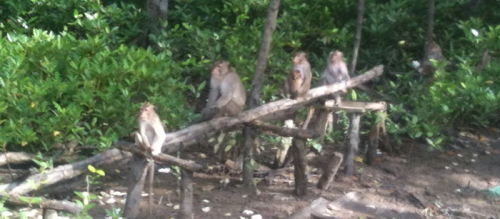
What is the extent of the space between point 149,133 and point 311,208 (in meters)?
1.62

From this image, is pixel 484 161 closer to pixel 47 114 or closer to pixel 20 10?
pixel 47 114

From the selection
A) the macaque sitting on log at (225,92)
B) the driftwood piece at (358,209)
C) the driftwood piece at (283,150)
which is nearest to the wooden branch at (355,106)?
the driftwood piece at (283,150)

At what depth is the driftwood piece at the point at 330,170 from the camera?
5.83 m

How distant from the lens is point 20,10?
8.14m

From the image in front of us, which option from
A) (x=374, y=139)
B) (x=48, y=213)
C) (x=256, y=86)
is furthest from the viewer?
(x=374, y=139)

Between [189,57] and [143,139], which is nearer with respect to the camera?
[143,139]

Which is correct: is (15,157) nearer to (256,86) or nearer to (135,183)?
(135,183)

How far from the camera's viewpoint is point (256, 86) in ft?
19.9

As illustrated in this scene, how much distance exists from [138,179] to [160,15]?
13.2 feet

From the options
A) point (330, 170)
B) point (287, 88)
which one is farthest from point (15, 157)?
point (330, 170)

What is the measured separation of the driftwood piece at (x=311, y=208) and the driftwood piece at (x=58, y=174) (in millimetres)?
1463

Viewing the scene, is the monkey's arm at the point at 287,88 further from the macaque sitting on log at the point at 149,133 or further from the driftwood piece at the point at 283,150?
the macaque sitting on log at the point at 149,133

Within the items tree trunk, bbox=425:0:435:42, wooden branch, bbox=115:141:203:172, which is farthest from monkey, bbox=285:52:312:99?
tree trunk, bbox=425:0:435:42

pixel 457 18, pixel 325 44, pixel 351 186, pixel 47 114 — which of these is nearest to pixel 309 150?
pixel 351 186
